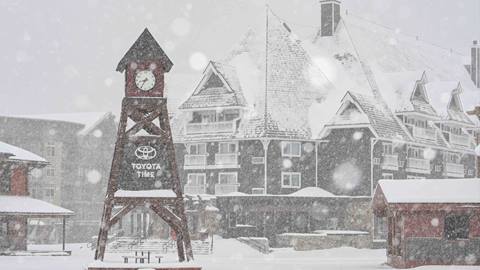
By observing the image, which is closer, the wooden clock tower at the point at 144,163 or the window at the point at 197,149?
the wooden clock tower at the point at 144,163

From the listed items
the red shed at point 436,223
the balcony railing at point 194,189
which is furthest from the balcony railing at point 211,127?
the red shed at point 436,223

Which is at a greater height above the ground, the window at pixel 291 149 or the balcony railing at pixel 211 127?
the balcony railing at pixel 211 127

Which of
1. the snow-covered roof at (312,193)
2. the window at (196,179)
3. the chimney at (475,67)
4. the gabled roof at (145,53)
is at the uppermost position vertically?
the chimney at (475,67)

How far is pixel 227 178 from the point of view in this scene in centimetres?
6444

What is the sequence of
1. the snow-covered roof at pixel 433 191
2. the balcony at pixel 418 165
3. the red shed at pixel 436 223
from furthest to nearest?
1. the balcony at pixel 418 165
2. the red shed at pixel 436 223
3. the snow-covered roof at pixel 433 191

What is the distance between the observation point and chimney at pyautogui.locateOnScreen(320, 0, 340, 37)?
70.8m

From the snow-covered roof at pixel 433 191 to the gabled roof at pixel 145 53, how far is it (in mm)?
13359

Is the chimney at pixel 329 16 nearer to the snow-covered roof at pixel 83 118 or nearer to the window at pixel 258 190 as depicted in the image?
the window at pixel 258 190

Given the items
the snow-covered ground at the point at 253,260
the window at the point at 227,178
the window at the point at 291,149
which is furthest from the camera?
the window at the point at 227,178

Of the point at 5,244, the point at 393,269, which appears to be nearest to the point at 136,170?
the point at 393,269

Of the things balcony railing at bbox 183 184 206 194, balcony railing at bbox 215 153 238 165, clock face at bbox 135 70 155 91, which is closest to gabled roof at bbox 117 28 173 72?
clock face at bbox 135 70 155 91

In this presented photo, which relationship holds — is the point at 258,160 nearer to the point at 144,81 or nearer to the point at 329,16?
the point at 329,16

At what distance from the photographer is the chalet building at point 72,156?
3228 inches

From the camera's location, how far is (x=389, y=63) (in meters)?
74.1
